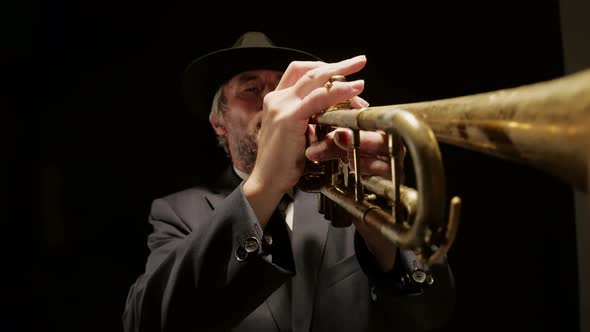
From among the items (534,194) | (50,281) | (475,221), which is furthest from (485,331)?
(50,281)

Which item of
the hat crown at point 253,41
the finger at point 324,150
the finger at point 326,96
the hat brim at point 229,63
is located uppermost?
the hat crown at point 253,41

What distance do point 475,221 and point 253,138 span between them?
40.5 inches

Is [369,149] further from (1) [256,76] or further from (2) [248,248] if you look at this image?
(1) [256,76]

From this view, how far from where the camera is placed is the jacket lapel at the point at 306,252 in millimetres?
995

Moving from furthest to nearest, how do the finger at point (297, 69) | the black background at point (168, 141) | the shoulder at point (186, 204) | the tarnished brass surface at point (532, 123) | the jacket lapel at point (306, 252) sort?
the black background at point (168, 141) → the shoulder at point (186, 204) → the jacket lapel at point (306, 252) → the finger at point (297, 69) → the tarnished brass surface at point (532, 123)

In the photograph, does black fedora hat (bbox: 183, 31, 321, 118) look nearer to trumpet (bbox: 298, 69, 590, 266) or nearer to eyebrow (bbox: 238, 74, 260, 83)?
eyebrow (bbox: 238, 74, 260, 83)

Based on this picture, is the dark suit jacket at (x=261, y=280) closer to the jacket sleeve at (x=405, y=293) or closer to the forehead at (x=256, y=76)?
the jacket sleeve at (x=405, y=293)

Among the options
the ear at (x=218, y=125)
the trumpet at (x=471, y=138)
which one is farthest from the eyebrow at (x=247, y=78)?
the trumpet at (x=471, y=138)

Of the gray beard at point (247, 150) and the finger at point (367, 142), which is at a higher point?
the finger at point (367, 142)

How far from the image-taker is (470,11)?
5.09 ft

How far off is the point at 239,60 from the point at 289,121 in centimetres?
63

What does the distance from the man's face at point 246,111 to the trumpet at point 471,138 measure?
676 millimetres

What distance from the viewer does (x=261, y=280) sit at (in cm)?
82

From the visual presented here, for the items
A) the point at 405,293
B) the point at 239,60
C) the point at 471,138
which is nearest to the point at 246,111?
the point at 239,60
